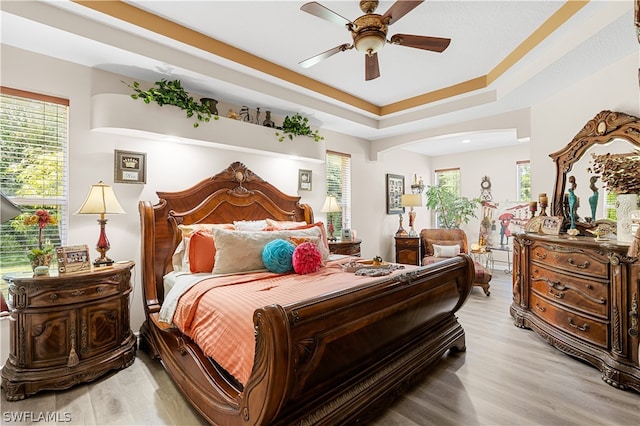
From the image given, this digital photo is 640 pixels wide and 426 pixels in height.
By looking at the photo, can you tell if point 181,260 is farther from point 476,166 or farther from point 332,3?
point 476,166

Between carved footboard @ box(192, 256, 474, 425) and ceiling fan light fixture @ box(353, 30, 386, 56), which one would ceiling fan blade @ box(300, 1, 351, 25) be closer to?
ceiling fan light fixture @ box(353, 30, 386, 56)

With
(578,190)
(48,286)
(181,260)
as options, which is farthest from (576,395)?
(48,286)

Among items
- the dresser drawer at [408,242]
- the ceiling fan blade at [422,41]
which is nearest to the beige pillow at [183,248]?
the ceiling fan blade at [422,41]

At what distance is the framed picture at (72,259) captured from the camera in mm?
2273

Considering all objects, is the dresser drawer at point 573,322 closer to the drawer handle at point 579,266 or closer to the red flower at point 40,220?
the drawer handle at point 579,266

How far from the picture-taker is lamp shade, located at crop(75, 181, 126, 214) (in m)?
2.46

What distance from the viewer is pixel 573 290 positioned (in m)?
2.65

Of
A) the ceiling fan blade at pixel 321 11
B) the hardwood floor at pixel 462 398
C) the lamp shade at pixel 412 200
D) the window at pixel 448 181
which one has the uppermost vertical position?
the ceiling fan blade at pixel 321 11

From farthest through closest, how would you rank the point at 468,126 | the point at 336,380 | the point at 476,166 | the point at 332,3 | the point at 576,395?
the point at 476,166 → the point at 468,126 → the point at 332,3 → the point at 576,395 → the point at 336,380

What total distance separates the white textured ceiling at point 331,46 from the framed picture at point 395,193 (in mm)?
2119

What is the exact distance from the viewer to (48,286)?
214 centimetres

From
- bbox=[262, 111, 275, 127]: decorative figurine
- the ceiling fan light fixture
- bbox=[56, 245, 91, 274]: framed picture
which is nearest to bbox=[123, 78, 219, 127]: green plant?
bbox=[262, 111, 275, 127]: decorative figurine

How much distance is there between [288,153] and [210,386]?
9.62 feet

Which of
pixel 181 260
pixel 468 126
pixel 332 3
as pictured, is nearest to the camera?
pixel 332 3
